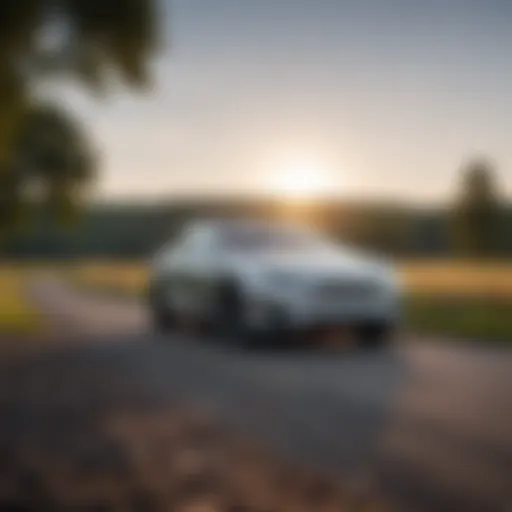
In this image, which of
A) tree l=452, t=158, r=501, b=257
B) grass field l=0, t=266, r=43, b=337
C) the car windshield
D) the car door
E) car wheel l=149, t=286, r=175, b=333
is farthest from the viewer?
grass field l=0, t=266, r=43, b=337

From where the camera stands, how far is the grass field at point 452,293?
3.87 meters

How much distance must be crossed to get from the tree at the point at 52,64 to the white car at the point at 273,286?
1.44 metres

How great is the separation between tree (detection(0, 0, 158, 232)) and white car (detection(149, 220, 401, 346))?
4.71 feet

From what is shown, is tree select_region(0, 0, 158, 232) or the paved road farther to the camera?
tree select_region(0, 0, 158, 232)

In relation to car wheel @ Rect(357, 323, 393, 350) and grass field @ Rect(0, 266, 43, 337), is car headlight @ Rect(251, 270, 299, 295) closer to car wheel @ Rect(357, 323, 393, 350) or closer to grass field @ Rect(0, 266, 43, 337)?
car wheel @ Rect(357, 323, 393, 350)

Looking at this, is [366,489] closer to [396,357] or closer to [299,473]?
[299,473]

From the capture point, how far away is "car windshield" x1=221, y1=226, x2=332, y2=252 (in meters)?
11.3

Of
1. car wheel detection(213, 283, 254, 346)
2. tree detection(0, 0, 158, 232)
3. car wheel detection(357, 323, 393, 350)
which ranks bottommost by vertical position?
car wheel detection(357, 323, 393, 350)

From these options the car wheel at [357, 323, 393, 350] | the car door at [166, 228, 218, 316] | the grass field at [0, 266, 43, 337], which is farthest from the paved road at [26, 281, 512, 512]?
the grass field at [0, 266, 43, 337]

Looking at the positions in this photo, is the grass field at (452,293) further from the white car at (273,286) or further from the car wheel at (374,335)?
the car wheel at (374,335)

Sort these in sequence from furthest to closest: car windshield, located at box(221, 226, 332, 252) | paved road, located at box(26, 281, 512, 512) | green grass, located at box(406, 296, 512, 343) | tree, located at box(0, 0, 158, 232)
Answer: green grass, located at box(406, 296, 512, 343)
car windshield, located at box(221, 226, 332, 252)
tree, located at box(0, 0, 158, 232)
paved road, located at box(26, 281, 512, 512)

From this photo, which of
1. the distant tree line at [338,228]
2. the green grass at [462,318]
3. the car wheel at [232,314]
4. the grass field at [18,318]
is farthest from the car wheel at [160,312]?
the distant tree line at [338,228]

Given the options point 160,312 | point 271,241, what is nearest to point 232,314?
point 271,241

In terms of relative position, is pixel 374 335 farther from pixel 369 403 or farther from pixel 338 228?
pixel 338 228
